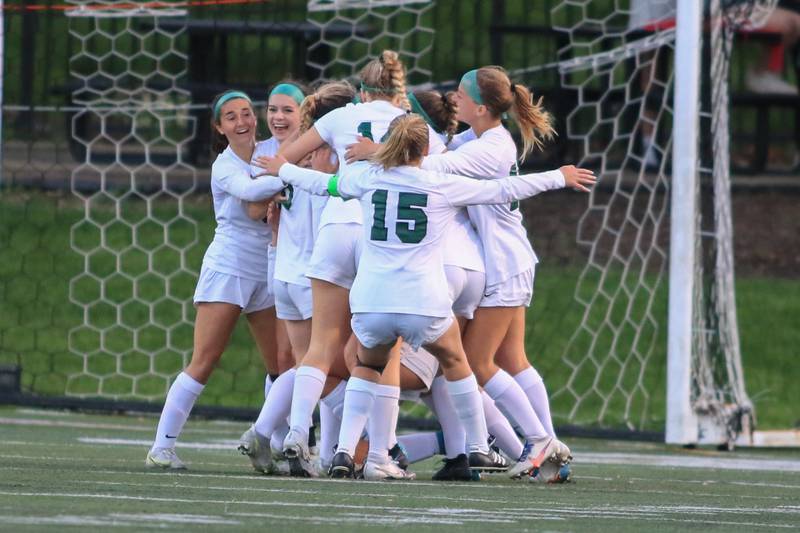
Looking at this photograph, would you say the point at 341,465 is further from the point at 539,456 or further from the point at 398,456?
the point at 539,456

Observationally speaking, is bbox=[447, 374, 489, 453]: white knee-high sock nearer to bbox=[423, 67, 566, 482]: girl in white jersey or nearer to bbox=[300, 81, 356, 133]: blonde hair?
bbox=[423, 67, 566, 482]: girl in white jersey

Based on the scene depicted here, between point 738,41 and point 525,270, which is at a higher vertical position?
point 738,41

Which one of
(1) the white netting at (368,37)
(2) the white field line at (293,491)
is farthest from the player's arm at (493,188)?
(1) the white netting at (368,37)

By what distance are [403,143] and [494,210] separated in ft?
3.02

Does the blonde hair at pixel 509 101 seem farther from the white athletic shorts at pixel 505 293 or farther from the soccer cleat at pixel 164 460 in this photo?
the soccer cleat at pixel 164 460

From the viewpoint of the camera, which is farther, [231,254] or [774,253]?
[774,253]

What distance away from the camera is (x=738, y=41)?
66.2ft

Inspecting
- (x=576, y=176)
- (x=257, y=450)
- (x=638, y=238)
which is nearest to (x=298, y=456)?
(x=257, y=450)

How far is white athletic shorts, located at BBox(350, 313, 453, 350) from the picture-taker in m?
6.88

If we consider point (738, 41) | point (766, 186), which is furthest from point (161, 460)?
point (738, 41)

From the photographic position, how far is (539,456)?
7324 mm

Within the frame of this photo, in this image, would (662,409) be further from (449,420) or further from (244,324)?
(449,420)

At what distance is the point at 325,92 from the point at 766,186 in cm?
1112

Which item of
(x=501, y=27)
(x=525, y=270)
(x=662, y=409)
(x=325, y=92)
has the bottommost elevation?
(x=662, y=409)
